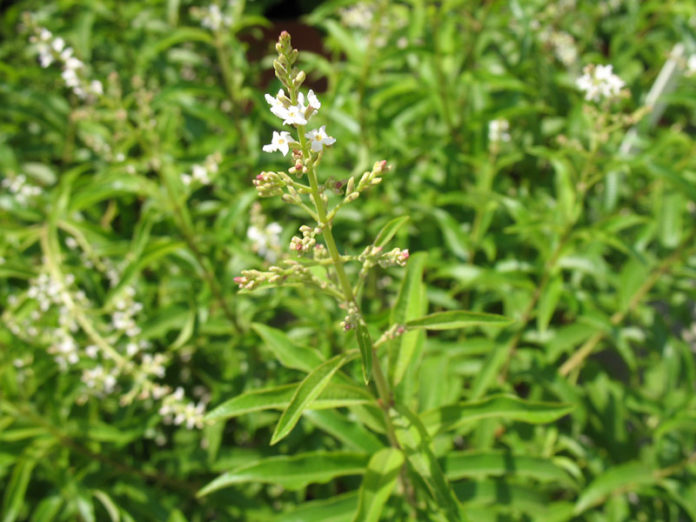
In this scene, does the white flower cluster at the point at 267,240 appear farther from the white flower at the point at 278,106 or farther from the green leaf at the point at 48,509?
the green leaf at the point at 48,509

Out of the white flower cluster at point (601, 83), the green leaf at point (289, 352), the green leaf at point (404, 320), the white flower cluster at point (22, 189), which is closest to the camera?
the green leaf at point (404, 320)

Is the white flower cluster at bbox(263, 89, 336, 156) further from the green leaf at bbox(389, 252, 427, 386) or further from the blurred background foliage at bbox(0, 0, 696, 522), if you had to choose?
the blurred background foliage at bbox(0, 0, 696, 522)

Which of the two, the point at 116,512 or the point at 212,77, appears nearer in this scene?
the point at 116,512

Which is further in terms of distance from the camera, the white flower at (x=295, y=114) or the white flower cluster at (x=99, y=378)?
the white flower cluster at (x=99, y=378)

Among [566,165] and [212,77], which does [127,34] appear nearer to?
[212,77]

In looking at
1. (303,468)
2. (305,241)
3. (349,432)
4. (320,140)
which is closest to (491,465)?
(349,432)

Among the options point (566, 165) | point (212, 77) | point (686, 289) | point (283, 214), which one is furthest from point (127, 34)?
point (686, 289)

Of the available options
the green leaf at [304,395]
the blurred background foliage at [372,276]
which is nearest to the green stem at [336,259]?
the green leaf at [304,395]
